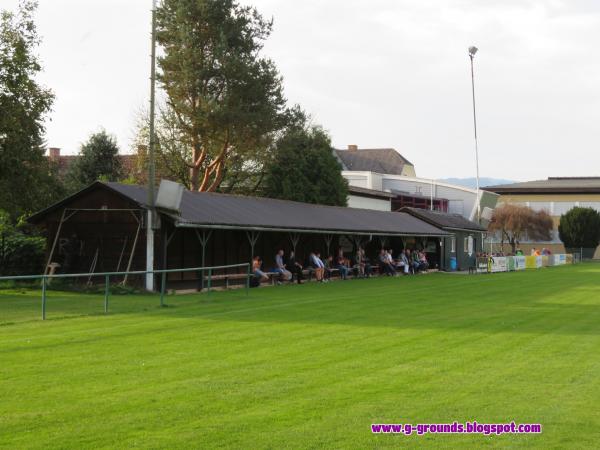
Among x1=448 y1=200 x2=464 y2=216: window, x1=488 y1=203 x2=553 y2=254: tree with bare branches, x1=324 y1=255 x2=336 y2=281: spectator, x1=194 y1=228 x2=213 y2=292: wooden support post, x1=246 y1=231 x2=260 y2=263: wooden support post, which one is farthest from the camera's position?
x1=488 y1=203 x2=553 y2=254: tree with bare branches

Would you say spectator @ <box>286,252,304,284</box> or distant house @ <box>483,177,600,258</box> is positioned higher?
distant house @ <box>483,177,600,258</box>

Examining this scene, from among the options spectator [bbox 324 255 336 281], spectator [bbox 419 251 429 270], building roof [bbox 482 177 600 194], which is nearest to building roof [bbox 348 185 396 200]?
spectator [bbox 419 251 429 270]

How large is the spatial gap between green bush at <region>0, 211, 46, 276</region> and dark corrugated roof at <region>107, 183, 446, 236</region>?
16.5ft

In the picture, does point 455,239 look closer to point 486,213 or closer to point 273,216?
point 273,216

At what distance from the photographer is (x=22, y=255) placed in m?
30.9

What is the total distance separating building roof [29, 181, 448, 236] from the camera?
26953 millimetres

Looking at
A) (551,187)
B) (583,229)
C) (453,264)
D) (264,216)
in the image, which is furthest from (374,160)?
(264,216)

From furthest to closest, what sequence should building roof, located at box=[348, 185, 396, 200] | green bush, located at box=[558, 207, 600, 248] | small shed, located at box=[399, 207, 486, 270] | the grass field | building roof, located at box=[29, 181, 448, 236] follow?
green bush, located at box=[558, 207, 600, 248]
building roof, located at box=[348, 185, 396, 200]
small shed, located at box=[399, 207, 486, 270]
building roof, located at box=[29, 181, 448, 236]
the grass field

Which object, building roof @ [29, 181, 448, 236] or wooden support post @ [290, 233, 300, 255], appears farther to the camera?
wooden support post @ [290, 233, 300, 255]

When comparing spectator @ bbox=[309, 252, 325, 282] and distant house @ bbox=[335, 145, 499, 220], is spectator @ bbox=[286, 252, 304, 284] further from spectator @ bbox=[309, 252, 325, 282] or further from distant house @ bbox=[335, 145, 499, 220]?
distant house @ bbox=[335, 145, 499, 220]

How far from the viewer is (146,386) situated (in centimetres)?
966

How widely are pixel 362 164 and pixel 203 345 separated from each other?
3206 inches

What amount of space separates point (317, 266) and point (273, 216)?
2837 mm

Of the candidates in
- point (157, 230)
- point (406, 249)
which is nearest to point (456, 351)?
point (157, 230)
